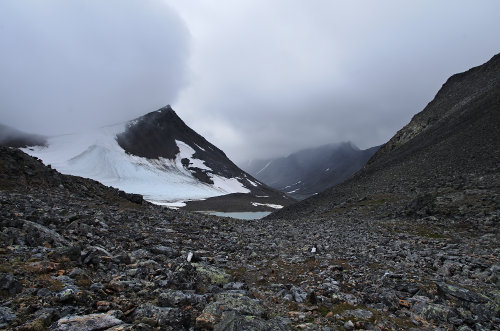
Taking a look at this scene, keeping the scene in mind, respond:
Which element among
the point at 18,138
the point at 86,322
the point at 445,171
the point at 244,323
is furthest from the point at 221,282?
the point at 18,138

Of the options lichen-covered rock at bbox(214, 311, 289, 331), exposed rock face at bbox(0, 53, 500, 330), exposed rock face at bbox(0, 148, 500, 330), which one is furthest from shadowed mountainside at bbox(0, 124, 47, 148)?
lichen-covered rock at bbox(214, 311, 289, 331)

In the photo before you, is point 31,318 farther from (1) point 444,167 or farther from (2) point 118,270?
(1) point 444,167

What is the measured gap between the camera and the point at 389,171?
6141 centimetres

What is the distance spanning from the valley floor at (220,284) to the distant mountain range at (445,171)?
17127mm

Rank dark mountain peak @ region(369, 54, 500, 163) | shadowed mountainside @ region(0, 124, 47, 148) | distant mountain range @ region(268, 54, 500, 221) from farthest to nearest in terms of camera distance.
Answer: shadowed mountainside @ region(0, 124, 47, 148) → dark mountain peak @ region(369, 54, 500, 163) → distant mountain range @ region(268, 54, 500, 221)

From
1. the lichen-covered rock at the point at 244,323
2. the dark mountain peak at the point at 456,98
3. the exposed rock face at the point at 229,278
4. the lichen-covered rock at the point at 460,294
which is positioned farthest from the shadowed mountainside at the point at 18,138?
the lichen-covered rock at the point at 460,294

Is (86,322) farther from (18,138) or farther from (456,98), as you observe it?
(18,138)

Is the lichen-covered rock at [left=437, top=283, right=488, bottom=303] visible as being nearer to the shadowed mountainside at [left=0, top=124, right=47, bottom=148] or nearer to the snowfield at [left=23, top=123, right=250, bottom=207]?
the snowfield at [left=23, top=123, right=250, bottom=207]

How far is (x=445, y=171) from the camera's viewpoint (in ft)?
148

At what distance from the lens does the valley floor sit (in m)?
6.00

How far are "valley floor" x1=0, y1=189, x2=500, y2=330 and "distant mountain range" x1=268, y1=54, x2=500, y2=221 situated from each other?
17127 mm

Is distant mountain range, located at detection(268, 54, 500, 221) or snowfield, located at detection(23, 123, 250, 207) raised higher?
snowfield, located at detection(23, 123, 250, 207)

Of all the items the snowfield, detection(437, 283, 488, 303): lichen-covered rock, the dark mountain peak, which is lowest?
detection(437, 283, 488, 303): lichen-covered rock

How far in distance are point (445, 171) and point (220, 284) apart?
47966 millimetres
